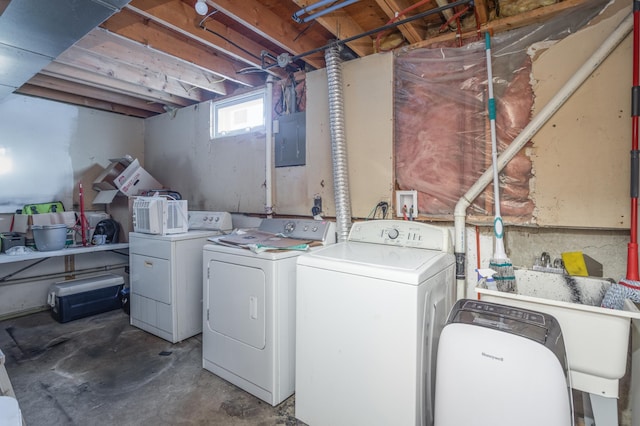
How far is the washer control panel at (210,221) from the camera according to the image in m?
3.04

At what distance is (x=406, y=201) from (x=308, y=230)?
722mm

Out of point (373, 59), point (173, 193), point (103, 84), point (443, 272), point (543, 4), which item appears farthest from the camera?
point (173, 193)

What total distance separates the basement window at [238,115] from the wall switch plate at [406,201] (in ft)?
4.97

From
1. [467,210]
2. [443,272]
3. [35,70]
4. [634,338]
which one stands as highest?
[35,70]

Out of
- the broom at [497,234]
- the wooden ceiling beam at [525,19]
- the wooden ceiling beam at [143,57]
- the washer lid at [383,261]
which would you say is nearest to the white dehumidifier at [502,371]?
the washer lid at [383,261]

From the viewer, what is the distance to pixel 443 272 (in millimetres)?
1646

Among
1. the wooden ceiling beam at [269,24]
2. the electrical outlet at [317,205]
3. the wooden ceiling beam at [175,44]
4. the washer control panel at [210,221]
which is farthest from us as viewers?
the washer control panel at [210,221]

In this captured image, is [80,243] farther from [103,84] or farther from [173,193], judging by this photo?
[103,84]

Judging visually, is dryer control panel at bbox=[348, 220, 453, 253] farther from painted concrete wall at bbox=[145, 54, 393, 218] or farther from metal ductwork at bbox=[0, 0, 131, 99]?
metal ductwork at bbox=[0, 0, 131, 99]

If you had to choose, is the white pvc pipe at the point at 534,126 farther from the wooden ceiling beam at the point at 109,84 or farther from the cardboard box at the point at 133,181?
the cardboard box at the point at 133,181

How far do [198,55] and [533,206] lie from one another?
2637 mm

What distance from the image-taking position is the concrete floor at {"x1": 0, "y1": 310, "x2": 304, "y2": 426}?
1771 mm

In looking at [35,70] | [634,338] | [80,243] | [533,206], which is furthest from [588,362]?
[80,243]

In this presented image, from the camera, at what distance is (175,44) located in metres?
2.46
